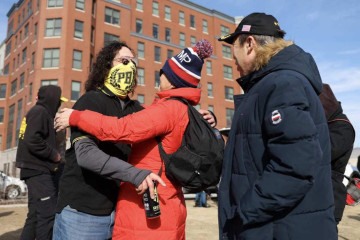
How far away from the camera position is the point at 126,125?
2.11m

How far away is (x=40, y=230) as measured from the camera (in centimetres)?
423

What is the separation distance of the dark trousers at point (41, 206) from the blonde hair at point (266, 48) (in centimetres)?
340

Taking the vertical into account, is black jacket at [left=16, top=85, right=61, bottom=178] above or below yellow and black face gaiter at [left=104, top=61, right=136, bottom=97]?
below

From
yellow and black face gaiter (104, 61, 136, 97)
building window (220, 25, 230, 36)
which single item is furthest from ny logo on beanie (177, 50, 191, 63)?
building window (220, 25, 230, 36)

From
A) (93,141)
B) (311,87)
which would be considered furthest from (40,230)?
(311,87)

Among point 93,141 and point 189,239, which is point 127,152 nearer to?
point 93,141

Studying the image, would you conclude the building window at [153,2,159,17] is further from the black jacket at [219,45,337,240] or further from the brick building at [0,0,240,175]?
the black jacket at [219,45,337,240]

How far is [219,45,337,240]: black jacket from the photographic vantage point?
174 centimetres

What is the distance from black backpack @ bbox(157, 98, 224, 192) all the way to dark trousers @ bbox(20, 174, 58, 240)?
277 centimetres

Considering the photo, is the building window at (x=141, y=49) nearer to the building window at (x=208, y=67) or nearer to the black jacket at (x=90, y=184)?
the building window at (x=208, y=67)

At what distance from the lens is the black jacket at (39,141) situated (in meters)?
4.48

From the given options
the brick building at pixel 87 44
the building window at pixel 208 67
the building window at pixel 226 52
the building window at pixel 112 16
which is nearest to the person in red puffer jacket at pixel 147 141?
the brick building at pixel 87 44

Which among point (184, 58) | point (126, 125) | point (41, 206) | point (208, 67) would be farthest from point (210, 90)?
point (126, 125)

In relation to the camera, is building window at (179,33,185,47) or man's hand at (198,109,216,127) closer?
man's hand at (198,109,216,127)
